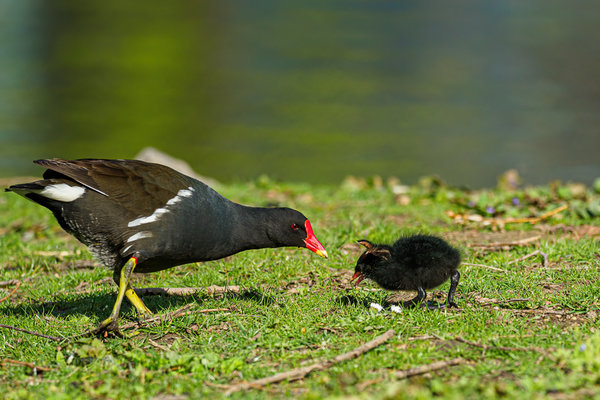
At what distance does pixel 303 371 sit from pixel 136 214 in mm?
1829

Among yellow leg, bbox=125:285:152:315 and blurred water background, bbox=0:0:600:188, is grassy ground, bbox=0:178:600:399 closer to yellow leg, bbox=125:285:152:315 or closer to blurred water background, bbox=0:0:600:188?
yellow leg, bbox=125:285:152:315

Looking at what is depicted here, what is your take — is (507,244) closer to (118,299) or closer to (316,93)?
(118,299)

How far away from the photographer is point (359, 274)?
5.31 metres

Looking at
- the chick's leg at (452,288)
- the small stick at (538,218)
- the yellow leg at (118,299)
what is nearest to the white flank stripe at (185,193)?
the yellow leg at (118,299)

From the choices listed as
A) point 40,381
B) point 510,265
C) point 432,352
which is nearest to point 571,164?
point 510,265

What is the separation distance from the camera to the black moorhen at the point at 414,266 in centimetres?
507

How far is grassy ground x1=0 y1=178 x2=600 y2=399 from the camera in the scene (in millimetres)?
3842

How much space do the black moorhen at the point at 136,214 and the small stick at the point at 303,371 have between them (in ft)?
4.76

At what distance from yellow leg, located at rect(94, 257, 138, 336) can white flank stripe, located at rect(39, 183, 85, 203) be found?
0.61 meters

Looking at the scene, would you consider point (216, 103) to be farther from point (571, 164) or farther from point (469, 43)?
point (469, 43)

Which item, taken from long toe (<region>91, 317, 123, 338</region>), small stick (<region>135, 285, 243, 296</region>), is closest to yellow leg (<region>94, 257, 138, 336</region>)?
long toe (<region>91, 317, 123, 338</region>)

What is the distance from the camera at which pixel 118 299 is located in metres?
4.91

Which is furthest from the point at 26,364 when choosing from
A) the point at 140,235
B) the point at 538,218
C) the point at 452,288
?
the point at 538,218

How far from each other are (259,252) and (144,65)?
83.1 feet
